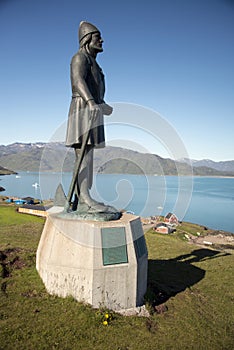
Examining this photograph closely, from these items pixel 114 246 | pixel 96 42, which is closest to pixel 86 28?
pixel 96 42

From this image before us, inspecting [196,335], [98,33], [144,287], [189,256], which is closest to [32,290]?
[144,287]

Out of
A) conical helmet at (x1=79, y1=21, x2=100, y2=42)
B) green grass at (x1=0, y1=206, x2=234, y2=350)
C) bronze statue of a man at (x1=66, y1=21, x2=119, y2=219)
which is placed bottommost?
green grass at (x1=0, y1=206, x2=234, y2=350)

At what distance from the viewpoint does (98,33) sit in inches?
243

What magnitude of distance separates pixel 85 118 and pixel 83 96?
0.54m

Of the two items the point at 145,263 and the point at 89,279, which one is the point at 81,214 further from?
the point at 145,263

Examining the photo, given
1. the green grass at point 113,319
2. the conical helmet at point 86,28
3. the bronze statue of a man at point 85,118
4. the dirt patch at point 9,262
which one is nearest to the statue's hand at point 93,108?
the bronze statue of a man at point 85,118

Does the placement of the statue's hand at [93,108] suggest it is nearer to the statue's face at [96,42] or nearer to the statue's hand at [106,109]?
the statue's hand at [106,109]

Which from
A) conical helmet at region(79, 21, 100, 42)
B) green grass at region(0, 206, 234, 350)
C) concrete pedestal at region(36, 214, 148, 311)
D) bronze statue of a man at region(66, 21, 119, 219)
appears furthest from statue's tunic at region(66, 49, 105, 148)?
green grass at region(0, 206, 234, 350)

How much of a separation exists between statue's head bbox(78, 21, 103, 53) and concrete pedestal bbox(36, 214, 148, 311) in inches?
153

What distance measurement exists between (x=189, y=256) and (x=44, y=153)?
305 inches

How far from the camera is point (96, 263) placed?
5250 millimetres

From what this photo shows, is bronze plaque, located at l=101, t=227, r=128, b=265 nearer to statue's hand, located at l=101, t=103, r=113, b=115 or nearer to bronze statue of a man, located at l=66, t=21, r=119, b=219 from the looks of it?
bronze statue of a man, located at l=66, t=21, r=119, b=219

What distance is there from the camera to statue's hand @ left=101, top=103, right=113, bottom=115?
6.58 metres

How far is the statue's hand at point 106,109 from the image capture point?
658cm
